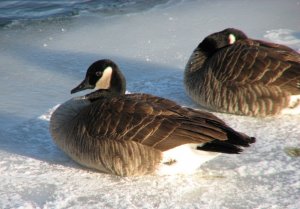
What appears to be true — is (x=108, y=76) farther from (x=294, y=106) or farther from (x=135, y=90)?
(x=294, y=106)

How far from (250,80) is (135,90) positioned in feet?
4.48

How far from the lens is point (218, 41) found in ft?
20.0

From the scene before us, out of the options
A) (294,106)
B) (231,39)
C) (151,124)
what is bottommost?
(294,106)

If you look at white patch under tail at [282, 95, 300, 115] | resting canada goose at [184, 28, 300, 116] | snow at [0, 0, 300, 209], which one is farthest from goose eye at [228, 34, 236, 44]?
white patch under tail at [282, 95, 300, 115]

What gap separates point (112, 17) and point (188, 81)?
390cm

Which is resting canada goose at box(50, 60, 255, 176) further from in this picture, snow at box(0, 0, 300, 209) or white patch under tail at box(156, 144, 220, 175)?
snow at box(0, 0, 300, 209)

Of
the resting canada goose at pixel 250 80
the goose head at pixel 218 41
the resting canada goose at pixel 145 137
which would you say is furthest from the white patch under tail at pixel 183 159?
the goose head at pixel 218 41

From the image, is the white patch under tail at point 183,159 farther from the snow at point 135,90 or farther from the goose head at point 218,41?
the goose head at point 218,41

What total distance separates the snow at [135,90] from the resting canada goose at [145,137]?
12cm

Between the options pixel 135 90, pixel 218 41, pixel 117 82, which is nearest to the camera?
pixel 117 82

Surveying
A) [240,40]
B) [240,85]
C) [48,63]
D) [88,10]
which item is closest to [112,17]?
[88,10]

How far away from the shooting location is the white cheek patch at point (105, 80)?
4.76 meters

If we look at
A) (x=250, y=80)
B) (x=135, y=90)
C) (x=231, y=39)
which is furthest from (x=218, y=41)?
(x=135, y=90)

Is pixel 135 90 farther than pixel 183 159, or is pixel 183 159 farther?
pixel 135 90
